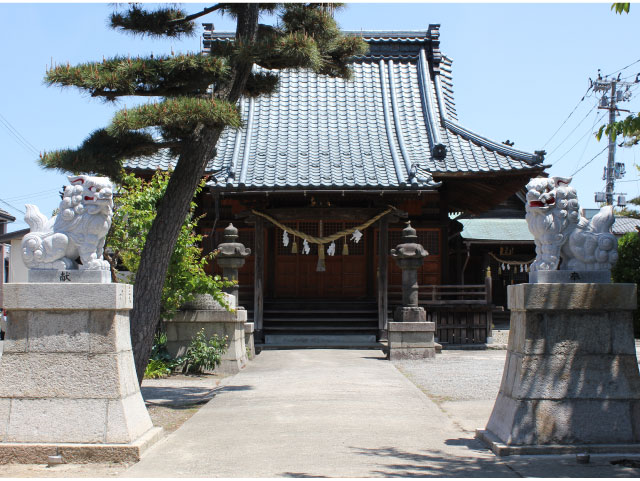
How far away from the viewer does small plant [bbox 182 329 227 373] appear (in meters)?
11.6

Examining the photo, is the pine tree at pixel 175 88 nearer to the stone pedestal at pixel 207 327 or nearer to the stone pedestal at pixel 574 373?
the stone pedestal at pixel 207 327

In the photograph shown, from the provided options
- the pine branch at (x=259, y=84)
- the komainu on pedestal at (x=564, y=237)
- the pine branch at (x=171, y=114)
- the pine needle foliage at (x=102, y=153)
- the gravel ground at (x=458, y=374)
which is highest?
the pine branch at (x=259, y=84)

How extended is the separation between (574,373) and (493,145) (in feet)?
42.7

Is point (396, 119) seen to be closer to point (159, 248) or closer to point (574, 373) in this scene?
point (159, 248)

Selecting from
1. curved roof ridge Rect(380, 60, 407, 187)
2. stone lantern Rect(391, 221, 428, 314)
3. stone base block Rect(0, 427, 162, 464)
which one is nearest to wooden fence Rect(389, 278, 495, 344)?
stone lantern Rect(391, 221, 428, 314)

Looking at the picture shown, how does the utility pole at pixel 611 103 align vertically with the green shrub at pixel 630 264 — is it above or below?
above

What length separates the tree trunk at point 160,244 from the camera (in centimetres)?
809

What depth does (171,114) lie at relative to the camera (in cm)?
734

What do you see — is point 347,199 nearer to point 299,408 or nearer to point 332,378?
point 332,378

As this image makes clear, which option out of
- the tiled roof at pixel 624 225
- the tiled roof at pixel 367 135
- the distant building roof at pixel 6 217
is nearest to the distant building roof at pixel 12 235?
the distant building roof at pixel 6 217

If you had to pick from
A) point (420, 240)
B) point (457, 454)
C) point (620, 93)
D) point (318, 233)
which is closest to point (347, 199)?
point (318, 233)

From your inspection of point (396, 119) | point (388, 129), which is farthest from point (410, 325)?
point (396, 119)

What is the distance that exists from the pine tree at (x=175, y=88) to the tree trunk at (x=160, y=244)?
0.04ft

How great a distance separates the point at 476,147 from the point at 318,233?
16.3ft
